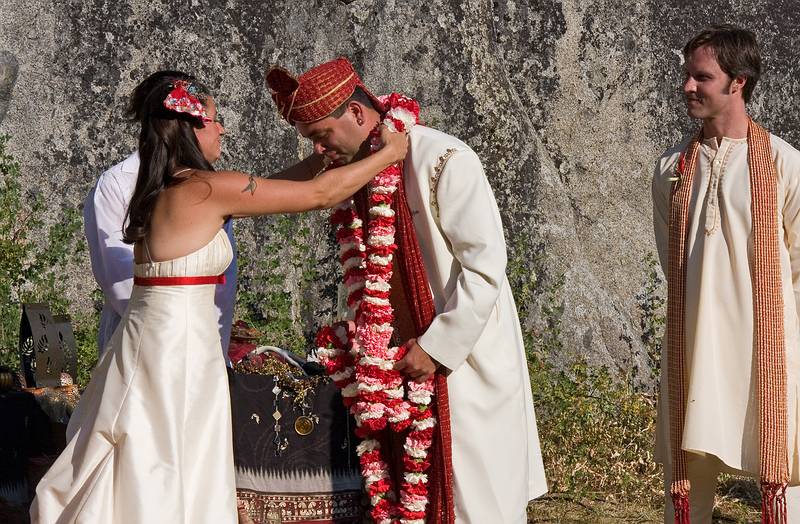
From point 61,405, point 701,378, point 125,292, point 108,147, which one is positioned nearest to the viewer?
point 701,378

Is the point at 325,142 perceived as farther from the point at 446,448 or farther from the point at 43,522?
the point at 43,522

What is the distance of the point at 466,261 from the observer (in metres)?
3.90

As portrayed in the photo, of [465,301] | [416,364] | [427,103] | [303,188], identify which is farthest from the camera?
[427,103]

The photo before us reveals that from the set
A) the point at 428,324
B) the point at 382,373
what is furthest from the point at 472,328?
the point at 382,373

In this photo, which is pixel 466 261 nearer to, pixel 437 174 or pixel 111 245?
pixel 437 174

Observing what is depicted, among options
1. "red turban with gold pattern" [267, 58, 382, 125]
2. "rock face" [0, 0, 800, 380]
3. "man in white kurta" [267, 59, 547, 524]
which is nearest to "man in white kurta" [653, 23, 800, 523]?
"man in white kurta" [267, 59, 547, 524]

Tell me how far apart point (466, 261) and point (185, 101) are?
126cm

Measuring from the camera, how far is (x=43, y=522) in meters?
4.03

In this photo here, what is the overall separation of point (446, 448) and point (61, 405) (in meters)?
Answer: 2.64

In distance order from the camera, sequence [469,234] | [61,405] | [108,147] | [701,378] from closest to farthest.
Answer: [469,234]
[701,378]
[61,405]
[108,147]

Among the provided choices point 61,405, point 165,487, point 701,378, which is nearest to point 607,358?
point 701,378

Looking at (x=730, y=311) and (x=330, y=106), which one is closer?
(x=330, y=106)

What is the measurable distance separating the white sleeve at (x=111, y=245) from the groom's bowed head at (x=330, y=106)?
53.1 inches

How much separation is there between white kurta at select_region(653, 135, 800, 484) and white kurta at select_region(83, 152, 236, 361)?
2.16m
